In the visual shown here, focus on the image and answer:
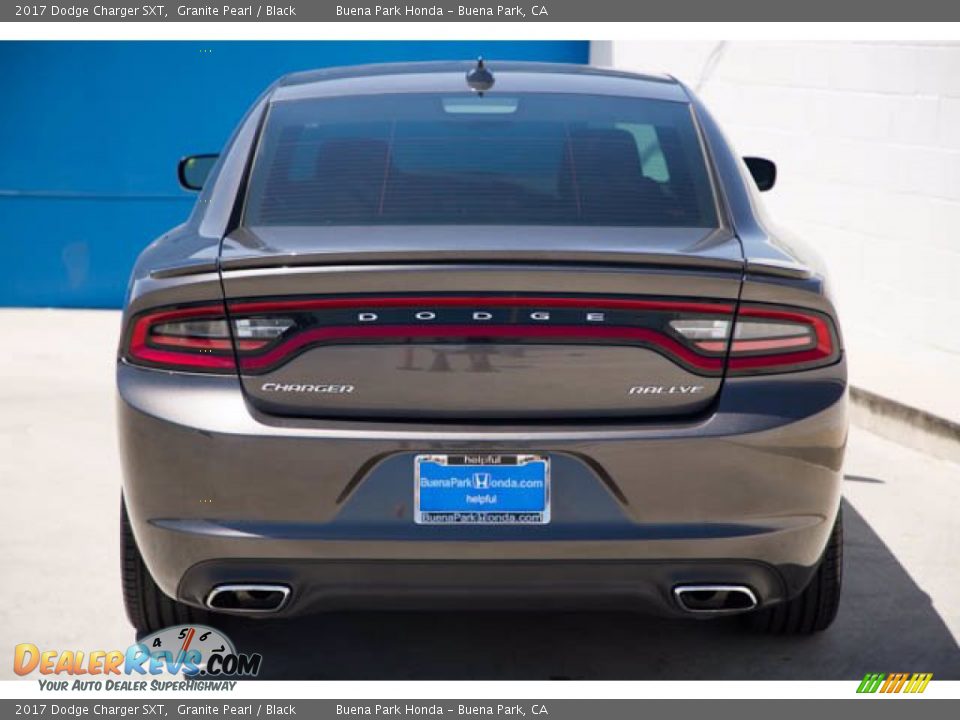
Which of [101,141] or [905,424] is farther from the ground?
[101,141]

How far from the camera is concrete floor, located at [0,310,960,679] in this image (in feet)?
14.3

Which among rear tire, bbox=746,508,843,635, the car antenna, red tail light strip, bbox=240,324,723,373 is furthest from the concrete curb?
red tail light strip, bbox=240,324,723,373

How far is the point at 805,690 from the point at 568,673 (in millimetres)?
628

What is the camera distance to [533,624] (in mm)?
4699

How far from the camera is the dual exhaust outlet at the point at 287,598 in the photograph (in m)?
3.80

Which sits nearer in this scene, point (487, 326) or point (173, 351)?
point (487, 326)

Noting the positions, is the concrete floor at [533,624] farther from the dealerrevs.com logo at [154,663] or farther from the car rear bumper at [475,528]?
the car rear bumper at [475,528]

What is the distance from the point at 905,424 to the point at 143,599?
4.31 m

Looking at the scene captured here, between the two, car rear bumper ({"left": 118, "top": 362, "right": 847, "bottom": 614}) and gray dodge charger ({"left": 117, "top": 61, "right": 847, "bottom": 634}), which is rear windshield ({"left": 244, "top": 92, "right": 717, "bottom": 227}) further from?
car rear bumper ({"left": 118, "top": 362, "right": 847, "bottom": 614})

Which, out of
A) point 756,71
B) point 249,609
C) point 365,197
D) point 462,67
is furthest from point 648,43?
point 249,609

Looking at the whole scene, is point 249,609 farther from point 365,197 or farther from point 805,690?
point 805,690
